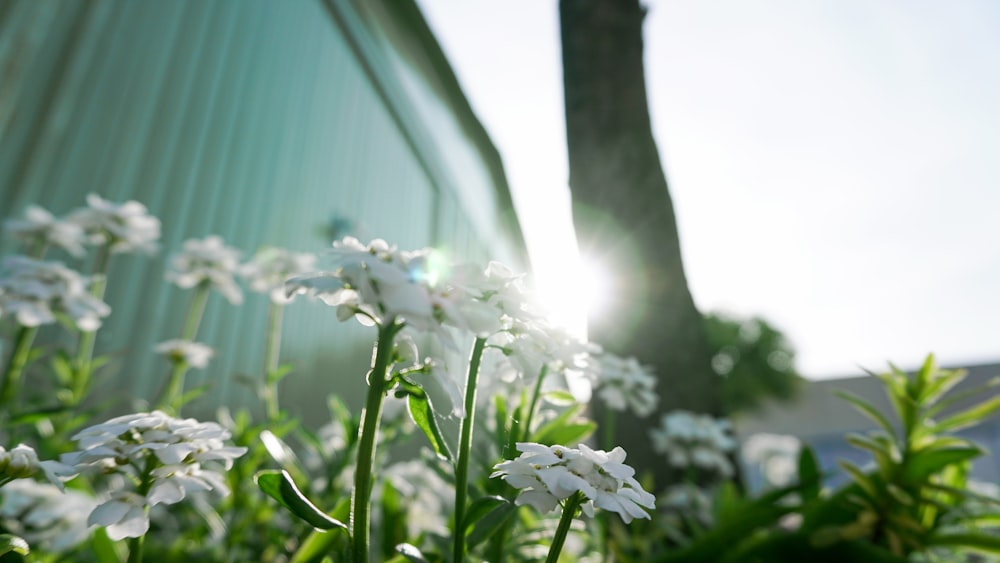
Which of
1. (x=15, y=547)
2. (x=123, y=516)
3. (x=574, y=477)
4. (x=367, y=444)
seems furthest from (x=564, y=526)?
(x=15, y=547)

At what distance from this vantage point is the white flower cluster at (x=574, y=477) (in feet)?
1.40

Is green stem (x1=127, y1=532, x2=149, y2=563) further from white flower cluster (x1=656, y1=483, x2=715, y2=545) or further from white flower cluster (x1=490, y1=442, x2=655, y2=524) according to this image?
white flower cluster (x1=656, y1=483, x2=715, y2=545)

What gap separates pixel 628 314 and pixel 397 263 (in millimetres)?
1599

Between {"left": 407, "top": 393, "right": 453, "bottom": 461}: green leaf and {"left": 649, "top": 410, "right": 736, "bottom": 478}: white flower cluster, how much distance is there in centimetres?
127

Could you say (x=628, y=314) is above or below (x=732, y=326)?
below

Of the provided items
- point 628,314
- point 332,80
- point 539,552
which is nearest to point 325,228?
point 332,80

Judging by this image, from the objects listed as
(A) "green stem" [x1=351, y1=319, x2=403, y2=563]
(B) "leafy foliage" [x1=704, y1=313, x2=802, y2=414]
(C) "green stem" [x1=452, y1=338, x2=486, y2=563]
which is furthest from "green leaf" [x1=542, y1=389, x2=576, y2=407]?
(B) "leafy foliage" [x1=704, y1=313, x2=802, y2=414]

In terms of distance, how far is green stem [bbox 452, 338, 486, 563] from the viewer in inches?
18.9

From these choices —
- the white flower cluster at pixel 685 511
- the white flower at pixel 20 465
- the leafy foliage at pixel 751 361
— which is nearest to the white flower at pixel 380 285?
the white flower at pixel 20 465

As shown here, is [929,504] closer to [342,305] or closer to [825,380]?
[342,305]

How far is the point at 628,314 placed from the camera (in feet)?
6.45

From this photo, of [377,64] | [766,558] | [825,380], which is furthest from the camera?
[825,380]

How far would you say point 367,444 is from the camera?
17.5 inches

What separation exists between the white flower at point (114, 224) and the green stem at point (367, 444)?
3.85 feet
